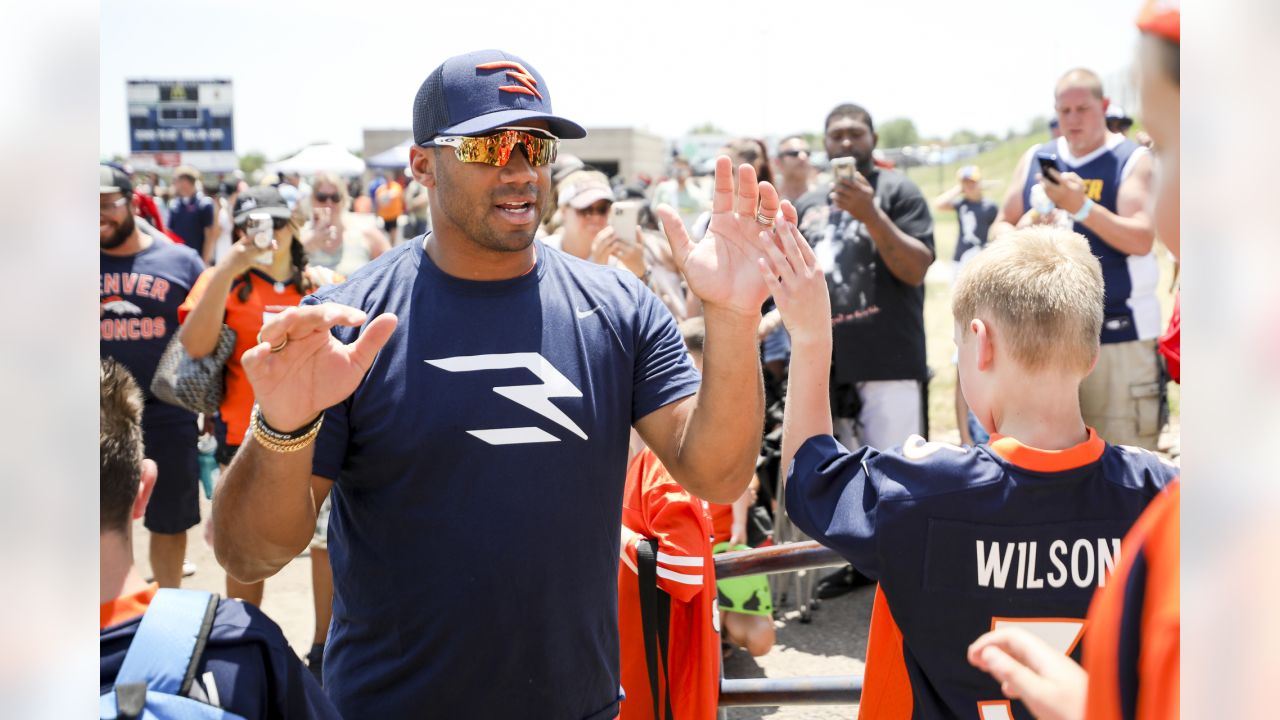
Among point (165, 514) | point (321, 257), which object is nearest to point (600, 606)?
point (165, 514)

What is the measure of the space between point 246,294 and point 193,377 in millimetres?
511

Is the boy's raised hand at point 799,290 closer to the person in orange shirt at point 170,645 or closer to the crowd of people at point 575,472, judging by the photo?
the crowd of people at point 575,472

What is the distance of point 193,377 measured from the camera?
16.0ft

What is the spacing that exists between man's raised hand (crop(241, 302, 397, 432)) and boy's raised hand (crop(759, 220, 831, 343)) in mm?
697

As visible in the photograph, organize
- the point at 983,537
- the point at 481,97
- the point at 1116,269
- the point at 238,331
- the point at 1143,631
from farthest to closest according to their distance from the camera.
Result: the point at 1116,269 < the point at 238,331 < the point at 481,97 < the point at 983,537 < the point at 1143,631

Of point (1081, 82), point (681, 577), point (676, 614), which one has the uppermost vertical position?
point (1081, 82)

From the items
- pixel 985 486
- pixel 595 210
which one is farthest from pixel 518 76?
pixel 595 210

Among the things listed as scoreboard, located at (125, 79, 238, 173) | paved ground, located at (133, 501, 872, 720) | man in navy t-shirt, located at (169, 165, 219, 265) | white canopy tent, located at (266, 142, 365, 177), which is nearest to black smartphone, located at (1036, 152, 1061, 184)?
paved ground, located at (133, 501, 872, 720)

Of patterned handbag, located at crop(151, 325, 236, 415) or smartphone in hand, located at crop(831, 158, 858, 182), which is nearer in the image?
patterned handbag, located at crop(151, 325, 236, 415)

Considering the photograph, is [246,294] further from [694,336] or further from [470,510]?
[470,510]

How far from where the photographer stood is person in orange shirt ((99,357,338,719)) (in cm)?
156

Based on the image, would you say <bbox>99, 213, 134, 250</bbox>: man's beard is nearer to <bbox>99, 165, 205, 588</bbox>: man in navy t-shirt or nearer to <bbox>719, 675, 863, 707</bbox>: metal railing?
<bbox>99, 165, 205, 588</bbox>: man in navy t-shirt
